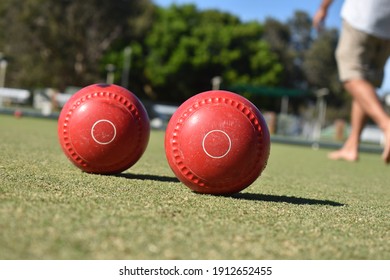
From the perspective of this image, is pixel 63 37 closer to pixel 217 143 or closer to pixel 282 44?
pixel 282 44

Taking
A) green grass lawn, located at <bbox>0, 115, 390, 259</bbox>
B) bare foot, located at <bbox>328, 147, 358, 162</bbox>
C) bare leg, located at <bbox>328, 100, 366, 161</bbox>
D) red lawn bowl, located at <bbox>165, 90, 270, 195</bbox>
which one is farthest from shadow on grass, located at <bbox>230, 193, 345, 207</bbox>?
bare foot, located at <bbox>328, 147, 358, 162</bbox>

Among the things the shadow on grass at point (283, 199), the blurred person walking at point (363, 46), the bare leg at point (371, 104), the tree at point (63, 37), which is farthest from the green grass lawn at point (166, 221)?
the tree at point (63, 37)

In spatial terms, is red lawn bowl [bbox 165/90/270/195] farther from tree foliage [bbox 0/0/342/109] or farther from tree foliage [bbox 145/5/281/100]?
tree foliage [bbox 145/5/281/100]

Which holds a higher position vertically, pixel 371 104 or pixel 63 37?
pixel 371 104

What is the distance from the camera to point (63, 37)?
39.1 metres

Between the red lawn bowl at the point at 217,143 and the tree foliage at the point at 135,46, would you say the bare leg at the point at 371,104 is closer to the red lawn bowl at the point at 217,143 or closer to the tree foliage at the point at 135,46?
the red lawn bowl at the point at 217,143

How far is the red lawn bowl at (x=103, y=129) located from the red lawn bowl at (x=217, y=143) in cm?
68

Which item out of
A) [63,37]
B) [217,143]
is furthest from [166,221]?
[63,37]

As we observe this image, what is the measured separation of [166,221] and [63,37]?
125 feet

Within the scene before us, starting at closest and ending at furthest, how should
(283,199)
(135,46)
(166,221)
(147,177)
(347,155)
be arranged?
(166,221) → (283,199) → (147,177) → (347,155) → (135,46)

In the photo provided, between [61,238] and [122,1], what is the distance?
131 feet

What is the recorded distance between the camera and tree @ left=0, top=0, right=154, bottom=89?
39156 mm

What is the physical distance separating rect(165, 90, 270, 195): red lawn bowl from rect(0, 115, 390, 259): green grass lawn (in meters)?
0.13

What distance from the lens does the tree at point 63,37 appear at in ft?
128
